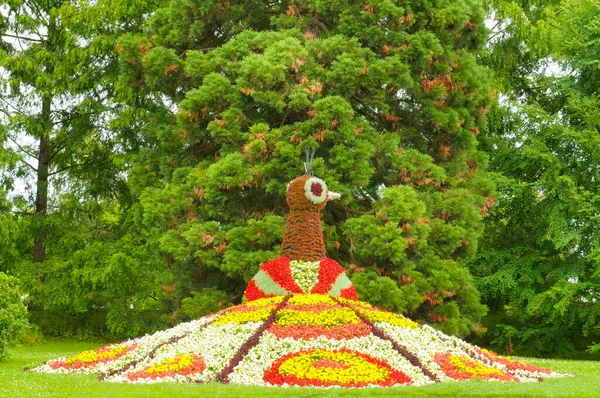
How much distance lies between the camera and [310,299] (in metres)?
12.2

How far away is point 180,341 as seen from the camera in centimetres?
1180

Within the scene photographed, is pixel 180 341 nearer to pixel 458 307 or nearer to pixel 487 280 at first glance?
pixel 458 307

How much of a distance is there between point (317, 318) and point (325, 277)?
1312 mm

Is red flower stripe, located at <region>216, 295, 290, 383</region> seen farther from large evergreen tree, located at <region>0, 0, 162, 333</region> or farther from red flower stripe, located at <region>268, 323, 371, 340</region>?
large evergreen tree, located at <region>0, 0, 162, 333</region>

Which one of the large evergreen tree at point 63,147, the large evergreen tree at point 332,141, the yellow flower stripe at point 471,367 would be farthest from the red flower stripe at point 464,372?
the large evergreen tree at point 63,147

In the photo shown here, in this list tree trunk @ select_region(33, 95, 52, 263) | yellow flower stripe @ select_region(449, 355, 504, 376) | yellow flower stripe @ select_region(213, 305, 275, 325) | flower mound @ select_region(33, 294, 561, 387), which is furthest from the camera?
tree trunk @ select_region(33, 95, 52, 263)

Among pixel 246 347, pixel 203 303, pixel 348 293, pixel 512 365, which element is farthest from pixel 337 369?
pixel 203 303

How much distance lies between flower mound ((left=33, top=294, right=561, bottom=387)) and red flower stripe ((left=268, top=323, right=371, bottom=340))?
0.01 meters

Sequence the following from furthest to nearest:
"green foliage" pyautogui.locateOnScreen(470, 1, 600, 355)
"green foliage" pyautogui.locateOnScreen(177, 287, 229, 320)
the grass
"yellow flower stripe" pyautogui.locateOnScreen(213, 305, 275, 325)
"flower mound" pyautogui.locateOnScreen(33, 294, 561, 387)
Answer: "green foliage" pyautogui.locateOnScreen(470, 1, 600, 355) → "green foliage" pyautogui.locateOnScreen(177, 287, 229, 320) → "yellow flower stripe" pyautogui.locateOnScreen(213, 305, 275, 325) → "flower mound" pyautogui.locateOnScreen(33, 294, 561, 387) → the grass

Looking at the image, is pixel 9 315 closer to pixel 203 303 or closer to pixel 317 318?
pixel 203 303

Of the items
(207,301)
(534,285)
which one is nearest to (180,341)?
(207,301)

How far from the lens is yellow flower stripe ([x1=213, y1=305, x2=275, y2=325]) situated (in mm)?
11781

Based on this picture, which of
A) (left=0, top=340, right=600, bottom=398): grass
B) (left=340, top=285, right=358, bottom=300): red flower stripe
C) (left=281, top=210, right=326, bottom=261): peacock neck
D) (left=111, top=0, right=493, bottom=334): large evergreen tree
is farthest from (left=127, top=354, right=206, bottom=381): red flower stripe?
(left=111, top=0, right=493, bottom=334): large evergreen tree

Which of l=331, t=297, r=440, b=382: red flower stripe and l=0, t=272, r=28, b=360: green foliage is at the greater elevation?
l=0, t=272, r=28, b=360: green foliage
